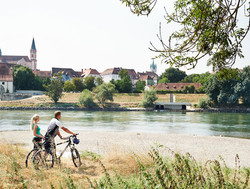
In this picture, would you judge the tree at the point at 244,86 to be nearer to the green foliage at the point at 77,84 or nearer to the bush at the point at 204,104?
the bush at the point at 204,104

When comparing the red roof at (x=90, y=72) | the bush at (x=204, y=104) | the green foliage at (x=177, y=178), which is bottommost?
the bush at (x=204, y=104)

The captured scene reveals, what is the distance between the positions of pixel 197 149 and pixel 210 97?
5575 centimetres

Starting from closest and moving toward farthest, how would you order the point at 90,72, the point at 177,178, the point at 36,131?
the point at 177,178 → the point at 36,131 → the point at 90,72

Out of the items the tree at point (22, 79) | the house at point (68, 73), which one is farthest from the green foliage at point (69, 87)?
the house at point (68, 73)

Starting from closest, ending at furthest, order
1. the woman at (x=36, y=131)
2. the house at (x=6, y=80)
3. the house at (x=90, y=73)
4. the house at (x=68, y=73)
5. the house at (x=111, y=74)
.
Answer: the woman at (x=36, y=131) < the house at (x=6, y=80) < the house at (x=90, y=73) < the house at (x=68, y=73) < the house at (x=111, y=74)

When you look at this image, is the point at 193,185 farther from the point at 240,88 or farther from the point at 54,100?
the point at 54,100

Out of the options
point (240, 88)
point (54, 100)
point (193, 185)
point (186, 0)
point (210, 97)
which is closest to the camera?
point (193, 185)

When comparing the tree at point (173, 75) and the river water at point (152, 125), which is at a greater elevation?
the tree at point (173, 75)

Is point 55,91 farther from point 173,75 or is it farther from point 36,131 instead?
point 36,131

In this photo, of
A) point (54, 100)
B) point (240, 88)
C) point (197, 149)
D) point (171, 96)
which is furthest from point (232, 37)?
point (171, 96)

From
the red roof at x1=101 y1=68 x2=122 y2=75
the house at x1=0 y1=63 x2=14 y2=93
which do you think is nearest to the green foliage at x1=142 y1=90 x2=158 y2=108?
the house at x1=0 y1=63 x2=14 y2=93

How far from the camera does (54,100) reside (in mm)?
75500

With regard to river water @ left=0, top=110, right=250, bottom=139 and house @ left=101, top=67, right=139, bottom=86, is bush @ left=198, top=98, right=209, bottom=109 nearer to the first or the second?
river water @ left=0, top=110, right=250, bottom=139

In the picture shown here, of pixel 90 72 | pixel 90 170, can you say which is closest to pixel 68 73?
pixel 90 72
